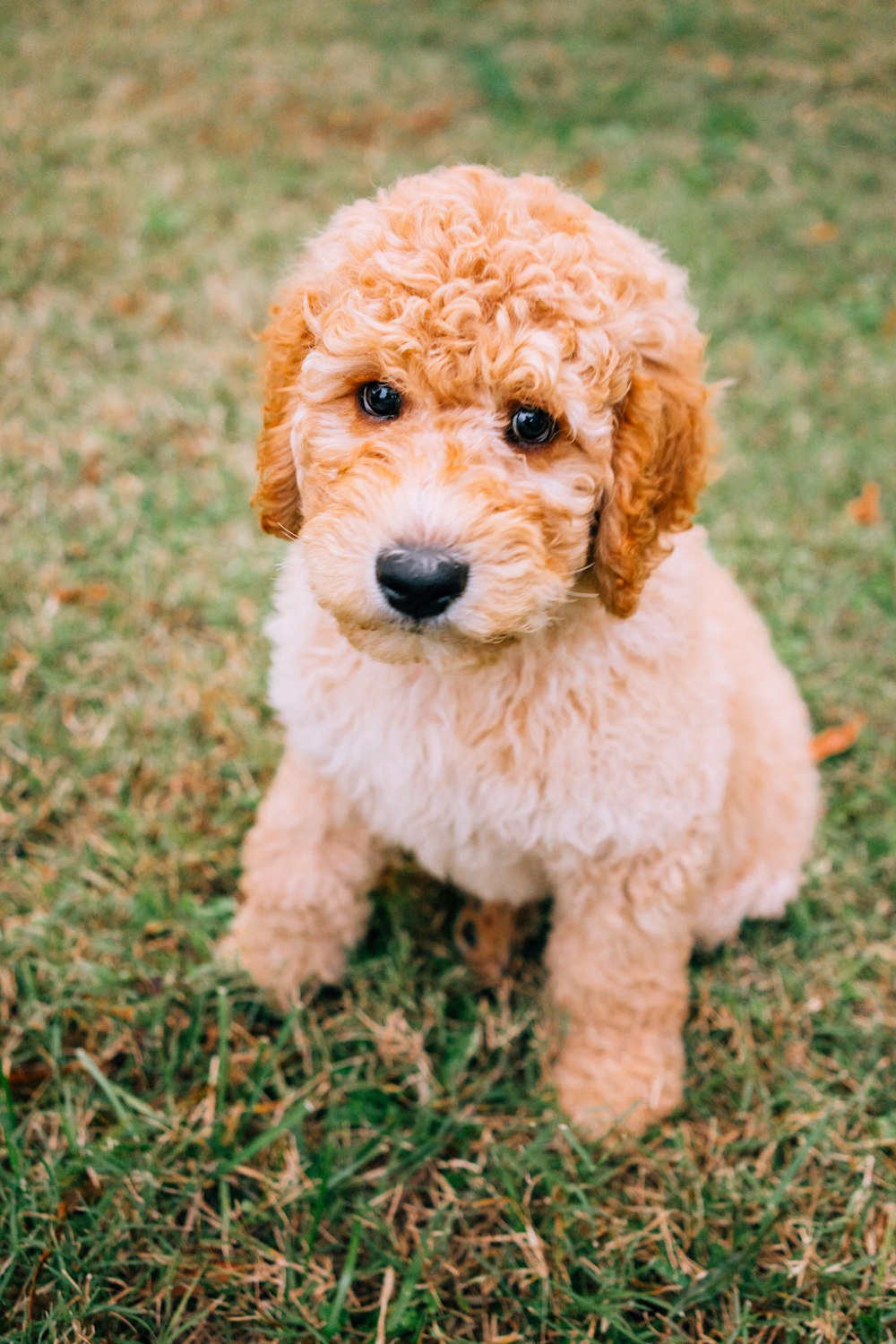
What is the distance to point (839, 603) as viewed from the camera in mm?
4062

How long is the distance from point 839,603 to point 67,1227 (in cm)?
337

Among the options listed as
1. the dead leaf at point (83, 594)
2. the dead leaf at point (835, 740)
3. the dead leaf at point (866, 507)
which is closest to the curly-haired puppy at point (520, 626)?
the dead leaf at point (835, 740)

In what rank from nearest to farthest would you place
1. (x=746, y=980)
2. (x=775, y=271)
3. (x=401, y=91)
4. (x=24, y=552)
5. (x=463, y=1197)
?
(x=463, y=1197) < (x=746, y=980) < (x=24, y=552) < (x=775, y=271) < (x=401, y=91)

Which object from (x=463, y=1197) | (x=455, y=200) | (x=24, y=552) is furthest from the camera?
(x=24, y=552)

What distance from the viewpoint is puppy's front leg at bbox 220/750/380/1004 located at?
2643 mm

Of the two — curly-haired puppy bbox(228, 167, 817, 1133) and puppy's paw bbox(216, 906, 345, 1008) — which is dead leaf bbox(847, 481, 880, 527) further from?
puppy's paw bbox(216, 906, 345, 1008)

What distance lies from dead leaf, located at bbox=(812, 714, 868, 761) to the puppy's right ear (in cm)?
215

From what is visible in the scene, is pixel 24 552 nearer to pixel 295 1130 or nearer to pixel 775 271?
pixel 295 1130

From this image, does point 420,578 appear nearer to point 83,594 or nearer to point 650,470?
point 650,470

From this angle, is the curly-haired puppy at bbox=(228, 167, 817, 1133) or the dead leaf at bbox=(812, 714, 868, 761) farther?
the dead leaf at bbox=(812, 714, 868, 761)

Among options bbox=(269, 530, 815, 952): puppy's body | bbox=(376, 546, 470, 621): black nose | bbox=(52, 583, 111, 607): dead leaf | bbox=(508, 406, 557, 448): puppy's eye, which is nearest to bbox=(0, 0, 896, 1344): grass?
bbox=(52, 583, 111, 607): dead leaf

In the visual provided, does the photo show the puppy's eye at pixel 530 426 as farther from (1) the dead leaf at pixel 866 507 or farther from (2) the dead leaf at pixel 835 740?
(1) the dead leaf at pixel 866 507

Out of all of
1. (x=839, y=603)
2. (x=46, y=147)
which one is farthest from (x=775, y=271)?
(x=46, y=147)

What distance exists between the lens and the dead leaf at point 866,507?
4555 mm
